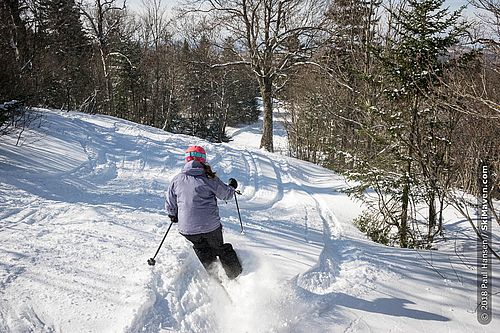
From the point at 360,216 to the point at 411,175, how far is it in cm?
170

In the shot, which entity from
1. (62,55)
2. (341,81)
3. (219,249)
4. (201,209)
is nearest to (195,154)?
(201,209)

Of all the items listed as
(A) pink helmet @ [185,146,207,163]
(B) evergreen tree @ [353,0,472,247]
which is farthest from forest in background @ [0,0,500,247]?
(A) pink helmet @ [185,146,207,163]

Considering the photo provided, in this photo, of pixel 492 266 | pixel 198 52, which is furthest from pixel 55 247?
pixel 198 52

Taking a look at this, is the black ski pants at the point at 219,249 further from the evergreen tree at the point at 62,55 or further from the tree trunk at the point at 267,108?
the evergreen tree at the point at 62,55

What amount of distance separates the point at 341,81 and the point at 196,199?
12547 mm

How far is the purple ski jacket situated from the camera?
452 cm

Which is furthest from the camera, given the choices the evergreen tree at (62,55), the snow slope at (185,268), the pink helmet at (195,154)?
the evergreen tree at (62,55)

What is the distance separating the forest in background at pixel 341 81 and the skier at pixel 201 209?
2.80 meters

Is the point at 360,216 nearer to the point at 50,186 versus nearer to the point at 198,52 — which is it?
the point at 50,186

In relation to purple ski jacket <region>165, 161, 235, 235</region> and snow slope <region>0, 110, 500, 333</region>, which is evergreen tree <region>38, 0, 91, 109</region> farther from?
purple ski jacket <region>165, 161, 235, 235</region>

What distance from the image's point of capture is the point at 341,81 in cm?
1537

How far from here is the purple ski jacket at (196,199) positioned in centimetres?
452

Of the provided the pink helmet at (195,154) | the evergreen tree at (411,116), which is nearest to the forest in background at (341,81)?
the evergreen tree at (411,116)

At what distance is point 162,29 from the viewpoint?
28.6 metres
